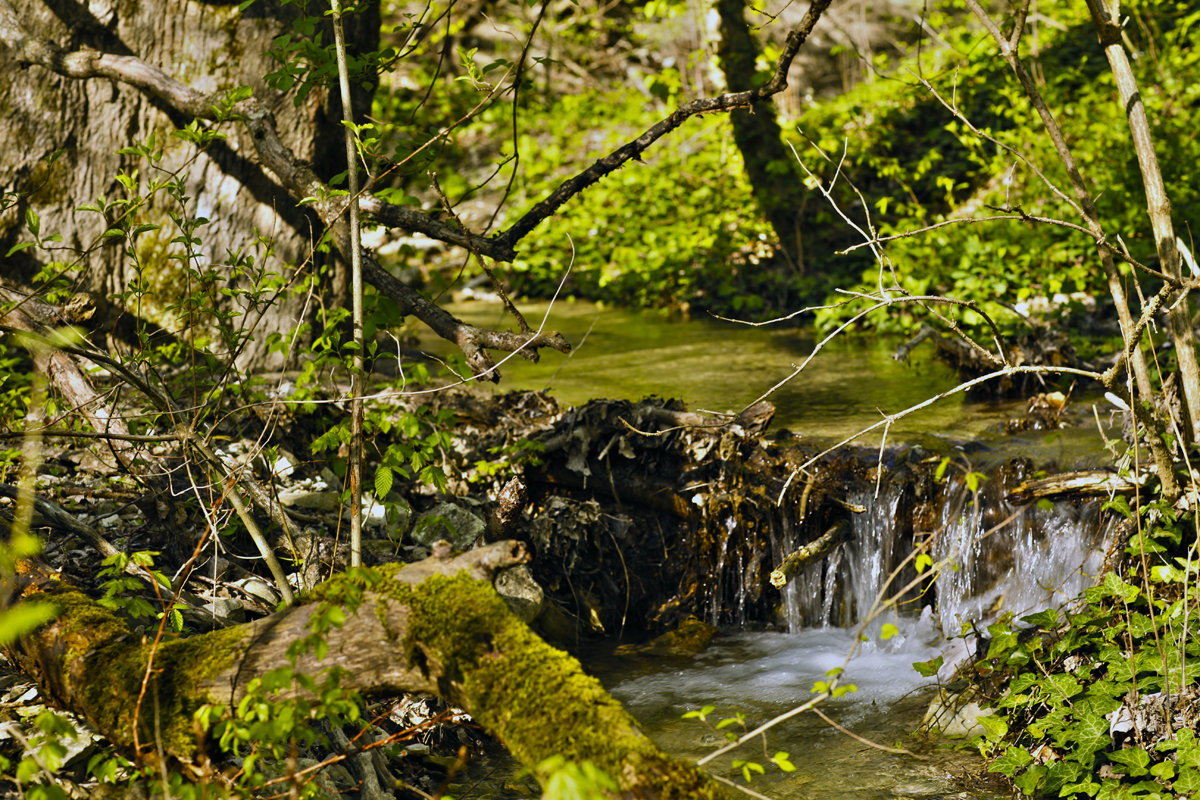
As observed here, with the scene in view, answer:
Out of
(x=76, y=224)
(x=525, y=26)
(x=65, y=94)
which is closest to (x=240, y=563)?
(x=76, y=224)

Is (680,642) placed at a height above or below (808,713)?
above

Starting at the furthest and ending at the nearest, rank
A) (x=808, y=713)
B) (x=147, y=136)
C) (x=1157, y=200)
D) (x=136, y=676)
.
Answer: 1. (x=147, y=136)
2. (x=808, y=713)
3. (x=1157, y=200)
4. (x=136, y=676)

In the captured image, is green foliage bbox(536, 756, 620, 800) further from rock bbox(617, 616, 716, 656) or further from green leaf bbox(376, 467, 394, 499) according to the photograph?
rock bbox(617, 616, 716, 656)

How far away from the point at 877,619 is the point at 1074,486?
118cm

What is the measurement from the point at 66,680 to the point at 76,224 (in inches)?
143


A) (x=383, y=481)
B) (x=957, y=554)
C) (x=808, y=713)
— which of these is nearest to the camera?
(x=383, y=481)

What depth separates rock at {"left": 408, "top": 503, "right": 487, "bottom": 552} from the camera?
4363mm

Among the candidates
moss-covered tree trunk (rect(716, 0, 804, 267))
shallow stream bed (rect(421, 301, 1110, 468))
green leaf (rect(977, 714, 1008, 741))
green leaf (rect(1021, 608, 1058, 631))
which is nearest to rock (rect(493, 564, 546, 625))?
shallow stream bed (rect(421, 301, 1110, 468))

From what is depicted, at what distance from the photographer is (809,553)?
438 centimetres

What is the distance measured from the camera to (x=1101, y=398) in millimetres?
5883

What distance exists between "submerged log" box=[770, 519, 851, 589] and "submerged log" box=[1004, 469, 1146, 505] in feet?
2.55

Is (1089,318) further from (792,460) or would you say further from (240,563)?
(240,563)

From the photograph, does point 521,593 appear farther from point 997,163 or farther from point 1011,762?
point 997,163

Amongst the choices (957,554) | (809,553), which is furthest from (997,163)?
(809,553)
